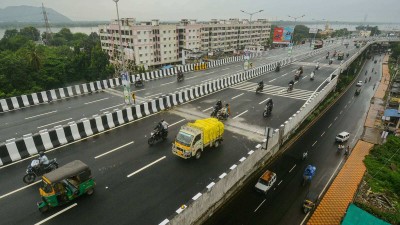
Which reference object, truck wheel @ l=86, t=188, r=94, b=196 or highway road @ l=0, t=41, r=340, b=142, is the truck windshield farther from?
highway road @ l=0, t=41, r=340, b=142

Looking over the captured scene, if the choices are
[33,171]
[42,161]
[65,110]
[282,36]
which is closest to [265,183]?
[42,161]

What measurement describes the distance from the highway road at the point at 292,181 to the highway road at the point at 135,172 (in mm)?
1949

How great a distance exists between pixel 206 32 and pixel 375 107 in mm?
65960

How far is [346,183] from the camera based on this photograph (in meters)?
17.2

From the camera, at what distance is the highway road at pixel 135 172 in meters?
10.6

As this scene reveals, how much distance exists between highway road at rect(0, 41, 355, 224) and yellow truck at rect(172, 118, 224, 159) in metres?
0.61

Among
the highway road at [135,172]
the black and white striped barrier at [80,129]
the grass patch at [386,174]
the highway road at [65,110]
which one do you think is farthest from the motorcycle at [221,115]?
the grass patch at [386,174]

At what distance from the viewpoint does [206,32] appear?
9012 centimetres

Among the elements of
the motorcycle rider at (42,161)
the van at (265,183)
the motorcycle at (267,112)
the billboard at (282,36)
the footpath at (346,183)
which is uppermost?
the billboard at (282,36)

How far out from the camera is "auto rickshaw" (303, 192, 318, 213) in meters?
13.6

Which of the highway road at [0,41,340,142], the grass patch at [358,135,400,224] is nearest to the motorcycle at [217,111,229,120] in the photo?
the highway road at [0,41,340,142]

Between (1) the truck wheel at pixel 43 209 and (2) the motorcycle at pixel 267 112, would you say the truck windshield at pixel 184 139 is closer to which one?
(1) the truck wheel at pixel 43 209

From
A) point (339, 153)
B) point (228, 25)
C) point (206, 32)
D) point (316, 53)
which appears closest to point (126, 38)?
point (206, 32)

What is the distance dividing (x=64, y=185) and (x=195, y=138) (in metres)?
7.05
